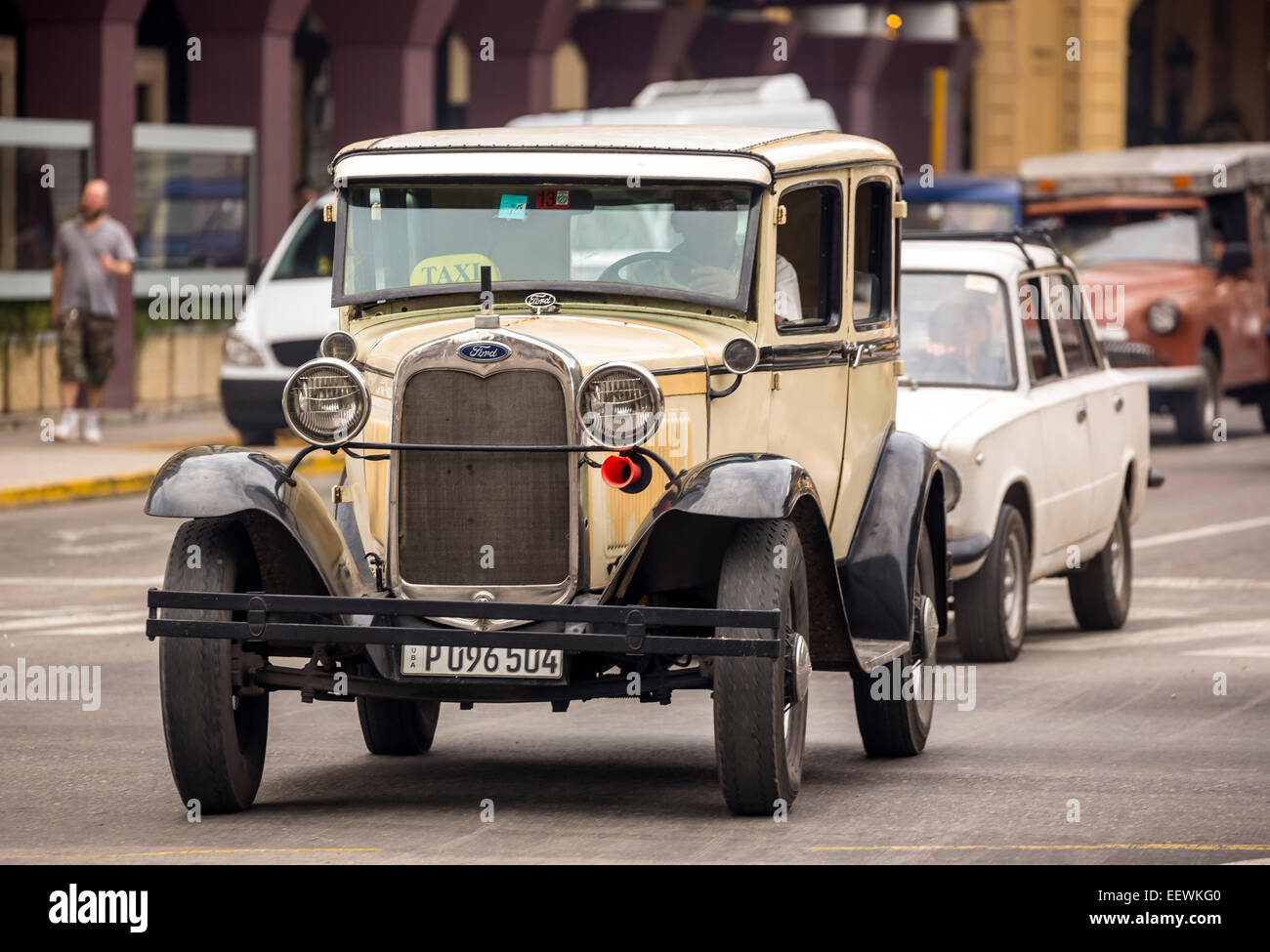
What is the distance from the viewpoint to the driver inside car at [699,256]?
8.16m

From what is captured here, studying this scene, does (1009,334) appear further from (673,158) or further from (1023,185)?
(1023,185)

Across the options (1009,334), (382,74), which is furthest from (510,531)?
(382,74)

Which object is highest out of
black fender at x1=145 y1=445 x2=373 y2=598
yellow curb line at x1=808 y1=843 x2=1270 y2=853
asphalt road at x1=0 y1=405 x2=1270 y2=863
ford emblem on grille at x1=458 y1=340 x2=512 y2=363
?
ford emblem on grille at x1=458 y1=340 x2=512 y2=363

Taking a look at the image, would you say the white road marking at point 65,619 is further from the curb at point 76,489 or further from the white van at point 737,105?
the white van at point 737,105

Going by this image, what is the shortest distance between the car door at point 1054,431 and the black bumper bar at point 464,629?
4699 millimetres

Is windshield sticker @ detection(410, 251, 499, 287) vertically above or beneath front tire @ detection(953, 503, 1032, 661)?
above

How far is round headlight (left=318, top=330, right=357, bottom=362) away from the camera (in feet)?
26.5

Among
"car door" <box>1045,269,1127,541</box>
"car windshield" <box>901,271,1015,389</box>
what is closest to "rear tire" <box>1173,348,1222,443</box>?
"car door" <box>1045,269,1127,541</box>

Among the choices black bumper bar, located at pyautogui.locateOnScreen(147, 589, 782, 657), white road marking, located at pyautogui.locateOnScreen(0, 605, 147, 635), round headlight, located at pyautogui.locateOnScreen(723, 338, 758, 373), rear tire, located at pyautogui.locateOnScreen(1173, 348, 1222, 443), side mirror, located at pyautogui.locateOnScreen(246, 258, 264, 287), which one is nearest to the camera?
black bumper bar, located at pyautogui.locateOnScreen(147, 589, 782, 657)

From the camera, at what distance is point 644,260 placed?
816 centimetres

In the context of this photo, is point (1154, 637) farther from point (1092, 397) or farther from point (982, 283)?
point (982, 283)

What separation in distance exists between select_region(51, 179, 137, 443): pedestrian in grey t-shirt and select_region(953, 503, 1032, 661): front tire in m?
10.8

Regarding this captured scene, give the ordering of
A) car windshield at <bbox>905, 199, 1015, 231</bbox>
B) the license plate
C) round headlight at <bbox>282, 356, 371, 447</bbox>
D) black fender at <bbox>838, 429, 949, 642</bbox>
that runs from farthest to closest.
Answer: car windshield at <bbox>905, 199, 1015, 231</bbox>
black fender at <bbox>838, 429, 949, 642</bbox>
round headlight at <bbox>282, 356, 371, 447</bbox>
the license plate

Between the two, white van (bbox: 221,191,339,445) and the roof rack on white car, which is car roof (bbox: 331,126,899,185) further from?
Result: white van (bbox: 221,191,339,445)
